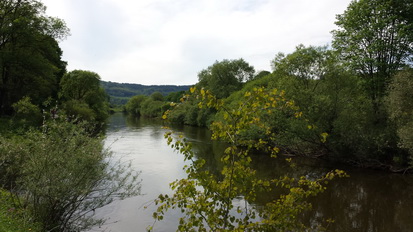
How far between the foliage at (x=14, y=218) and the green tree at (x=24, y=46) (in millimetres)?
19803

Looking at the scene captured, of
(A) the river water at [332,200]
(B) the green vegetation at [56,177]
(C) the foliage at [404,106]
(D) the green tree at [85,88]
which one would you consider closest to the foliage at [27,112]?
(A) the river water at [332,200]

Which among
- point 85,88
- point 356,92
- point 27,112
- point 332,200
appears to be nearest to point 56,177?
point 332,200

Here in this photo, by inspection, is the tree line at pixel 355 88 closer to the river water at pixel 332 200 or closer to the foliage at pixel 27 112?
the river water at pixel 332 200

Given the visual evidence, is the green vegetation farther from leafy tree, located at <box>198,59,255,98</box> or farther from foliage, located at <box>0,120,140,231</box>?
leafy tree, located at <box>198,59,255,98</box>

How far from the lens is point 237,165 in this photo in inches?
168

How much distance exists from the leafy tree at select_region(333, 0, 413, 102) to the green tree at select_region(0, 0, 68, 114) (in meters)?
27.3

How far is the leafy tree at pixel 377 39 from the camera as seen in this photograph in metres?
22.8

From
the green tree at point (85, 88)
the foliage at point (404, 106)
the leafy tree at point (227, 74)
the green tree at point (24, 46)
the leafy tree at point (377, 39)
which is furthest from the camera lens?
the leafy tree at point (227, 74)

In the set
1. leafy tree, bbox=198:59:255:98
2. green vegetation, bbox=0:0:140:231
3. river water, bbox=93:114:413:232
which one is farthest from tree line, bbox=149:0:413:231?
leafy tree, bbox=198:59:255:98

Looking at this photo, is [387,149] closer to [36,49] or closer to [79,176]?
[79,176]

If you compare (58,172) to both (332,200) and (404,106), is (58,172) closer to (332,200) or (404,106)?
(332,200)

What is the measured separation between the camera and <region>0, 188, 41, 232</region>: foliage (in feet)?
23.1

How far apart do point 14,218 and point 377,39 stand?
2666 centimetres

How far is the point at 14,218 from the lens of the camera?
782 centimetres
